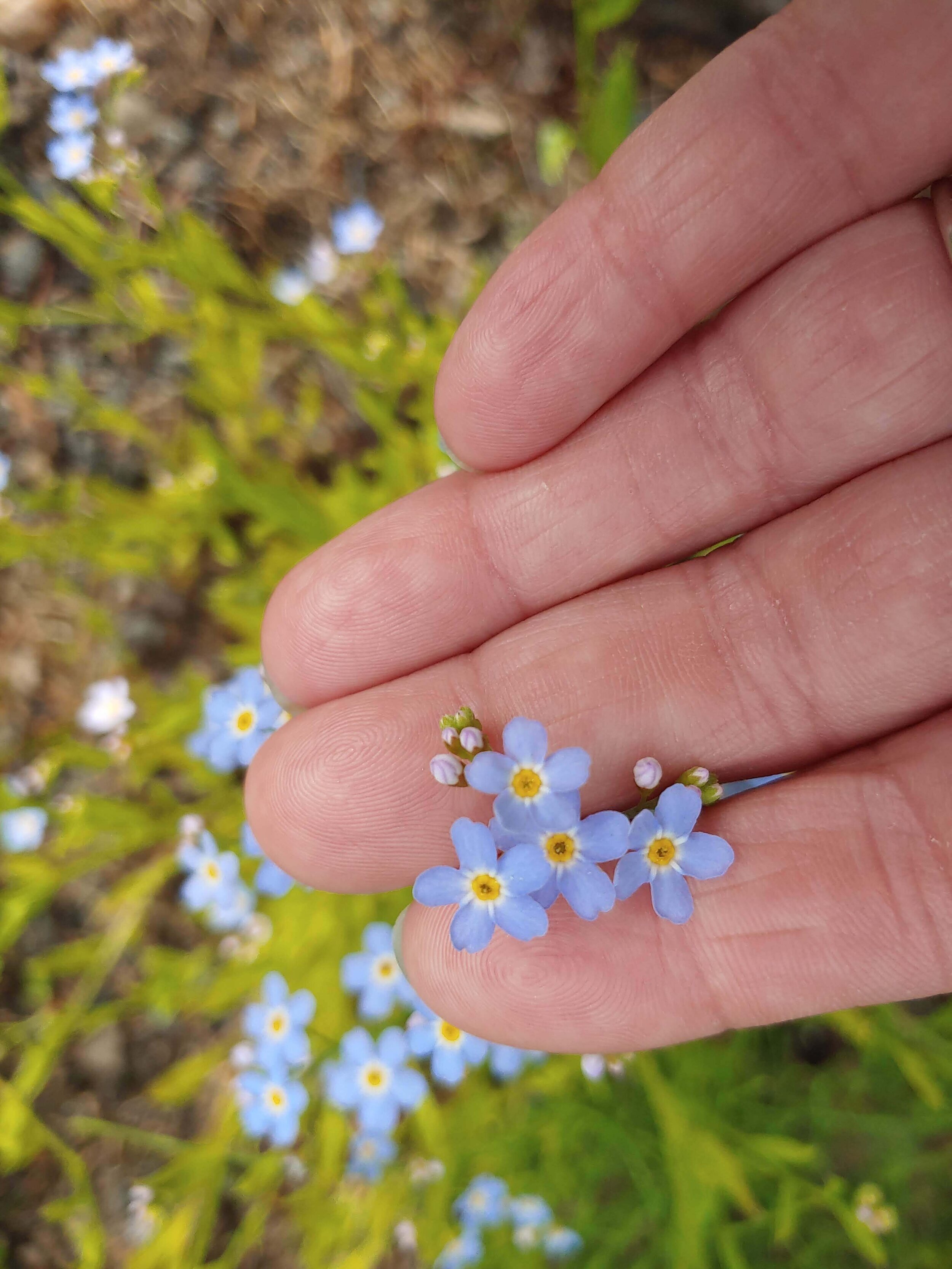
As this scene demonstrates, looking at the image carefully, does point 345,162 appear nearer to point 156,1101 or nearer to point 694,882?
point 694,882

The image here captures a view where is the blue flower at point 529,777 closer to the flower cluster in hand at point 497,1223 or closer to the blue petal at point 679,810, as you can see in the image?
the blue petal at point 679,810

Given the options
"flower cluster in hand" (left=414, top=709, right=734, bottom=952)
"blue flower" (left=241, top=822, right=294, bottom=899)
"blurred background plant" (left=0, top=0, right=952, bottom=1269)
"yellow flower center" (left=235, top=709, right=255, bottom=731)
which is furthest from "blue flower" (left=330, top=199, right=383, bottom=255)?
"flower cluster in hand" (left=414, top=709, right=734, bottom=952)

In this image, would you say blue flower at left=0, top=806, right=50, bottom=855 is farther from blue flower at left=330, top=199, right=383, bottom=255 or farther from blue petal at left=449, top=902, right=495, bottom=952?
blue flower at left=330, top=199, right=383, bottom=255

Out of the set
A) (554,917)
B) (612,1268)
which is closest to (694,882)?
(554,917)

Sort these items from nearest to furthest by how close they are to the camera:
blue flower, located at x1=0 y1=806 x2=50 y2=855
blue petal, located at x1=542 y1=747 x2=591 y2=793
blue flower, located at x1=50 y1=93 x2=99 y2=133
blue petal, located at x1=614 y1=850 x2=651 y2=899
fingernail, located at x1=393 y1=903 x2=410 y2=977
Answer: blue petal, located at x1=542 y1=747 x2=591 y2=793 → blue petal, located at x1=614 y1=850 x2=651 y2=899 → fingernail, located at x1=393 y1=903 x2=410 y2=977 → blue flower, located at x1=50 y1=93 x2=99 y2=133 → blue flower, located at x1=0 y1=806 x2=50 y2=855

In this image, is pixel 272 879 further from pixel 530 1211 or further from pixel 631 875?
pixel 530 1211

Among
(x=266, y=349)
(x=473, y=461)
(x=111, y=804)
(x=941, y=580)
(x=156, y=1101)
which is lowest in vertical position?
(x=156, y=1101)
